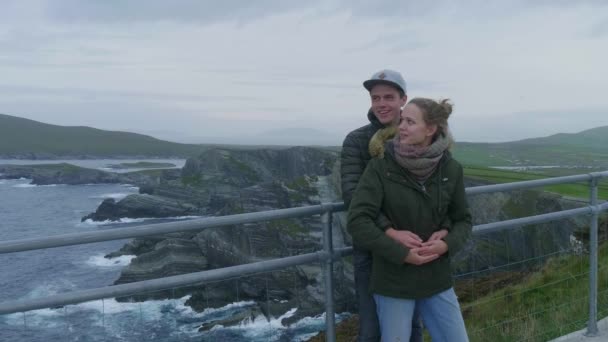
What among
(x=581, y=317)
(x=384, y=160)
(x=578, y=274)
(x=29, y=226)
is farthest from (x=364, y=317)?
(x=29, y=226)

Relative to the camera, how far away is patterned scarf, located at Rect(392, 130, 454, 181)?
2.66m

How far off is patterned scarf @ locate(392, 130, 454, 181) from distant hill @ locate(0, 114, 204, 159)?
6003 inches

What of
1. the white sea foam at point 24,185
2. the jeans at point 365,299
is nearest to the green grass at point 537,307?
the jeans at point 365,299

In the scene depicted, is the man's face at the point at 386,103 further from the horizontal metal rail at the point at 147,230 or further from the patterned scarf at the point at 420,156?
the horizontal metal rail at the point at 147,230

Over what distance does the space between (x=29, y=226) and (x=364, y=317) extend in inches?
2444

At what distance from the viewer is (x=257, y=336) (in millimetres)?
3127

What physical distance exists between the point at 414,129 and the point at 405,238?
0.50 meters

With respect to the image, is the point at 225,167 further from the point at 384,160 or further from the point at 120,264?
the point at 384,160

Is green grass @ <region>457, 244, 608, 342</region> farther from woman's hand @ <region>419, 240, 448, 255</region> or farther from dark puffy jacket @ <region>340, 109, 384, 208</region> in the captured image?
dark puffy jacket @ <region>340, 109, 384, 208</region>

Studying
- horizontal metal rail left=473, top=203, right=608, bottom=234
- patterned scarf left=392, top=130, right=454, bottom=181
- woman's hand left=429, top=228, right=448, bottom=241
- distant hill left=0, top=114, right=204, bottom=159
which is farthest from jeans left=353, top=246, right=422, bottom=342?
distant hill left=0, top=114, right=204, bottom=159

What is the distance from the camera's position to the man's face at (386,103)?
118 inches

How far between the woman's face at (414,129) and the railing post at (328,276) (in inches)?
27.1

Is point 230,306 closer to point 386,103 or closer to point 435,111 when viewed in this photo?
point 386,103

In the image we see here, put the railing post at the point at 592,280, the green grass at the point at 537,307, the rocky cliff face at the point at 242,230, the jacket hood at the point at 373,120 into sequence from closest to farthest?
the jacket hood at the point at 373,120
the rocky cliff face at the point at 242,230
the green grass at the point at 537,307
the railing post at the point at 592,280
